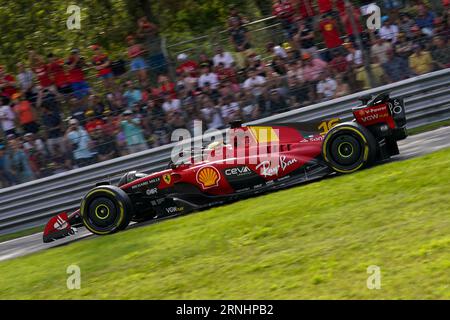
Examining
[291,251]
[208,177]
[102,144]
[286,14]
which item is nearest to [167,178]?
[208,177]

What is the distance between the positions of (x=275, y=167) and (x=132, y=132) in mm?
4311

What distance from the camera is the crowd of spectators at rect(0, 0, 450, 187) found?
48.0 feet

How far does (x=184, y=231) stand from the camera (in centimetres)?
996

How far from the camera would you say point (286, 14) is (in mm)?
15391

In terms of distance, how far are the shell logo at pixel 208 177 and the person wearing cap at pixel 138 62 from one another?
13.7 ft

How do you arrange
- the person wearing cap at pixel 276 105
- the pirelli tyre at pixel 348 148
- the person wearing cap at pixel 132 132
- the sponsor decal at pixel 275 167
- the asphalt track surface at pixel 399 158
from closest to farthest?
the pirelli tyre at pixel 348 148
the sponsor decal at pixel 275 167
the asphalt track surface at pixel 399 158
the person wearing cap at pixel 276 105
the person wearing cap at pixel 132 132

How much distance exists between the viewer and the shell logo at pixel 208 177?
37.8 ft

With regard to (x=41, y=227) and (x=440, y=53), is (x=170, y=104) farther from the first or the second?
(x=440, y=53)

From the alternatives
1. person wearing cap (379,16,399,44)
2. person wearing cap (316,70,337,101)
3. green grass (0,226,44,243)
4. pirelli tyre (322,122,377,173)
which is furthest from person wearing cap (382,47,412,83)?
green grass (0,226,44,243)

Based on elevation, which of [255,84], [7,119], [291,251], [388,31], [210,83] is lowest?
[291,251]

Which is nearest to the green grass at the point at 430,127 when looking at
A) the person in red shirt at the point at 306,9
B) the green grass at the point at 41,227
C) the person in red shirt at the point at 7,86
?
the green grass at the point at 41,227

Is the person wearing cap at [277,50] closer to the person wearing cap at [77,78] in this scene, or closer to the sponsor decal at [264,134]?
the person wearing cap at [77,78]
